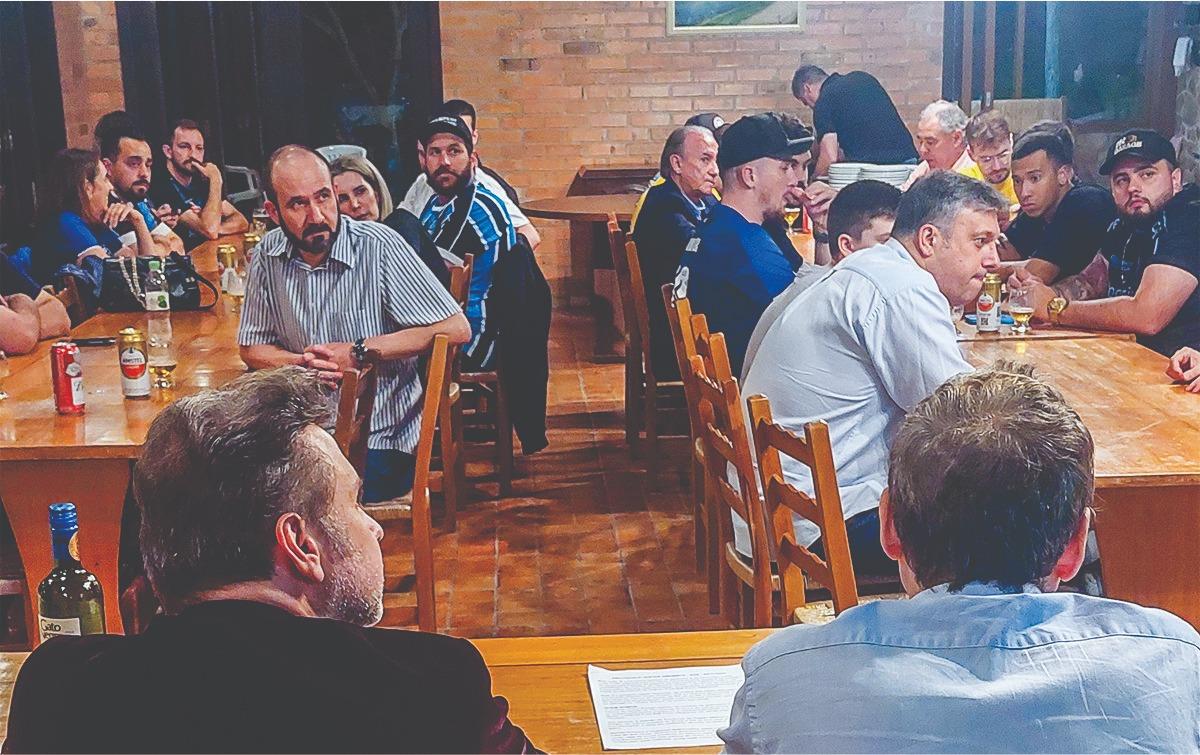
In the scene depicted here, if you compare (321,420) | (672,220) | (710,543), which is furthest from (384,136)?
(321,420)

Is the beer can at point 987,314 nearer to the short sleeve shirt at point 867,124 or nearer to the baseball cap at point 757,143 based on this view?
the baseball cap at point 757,143

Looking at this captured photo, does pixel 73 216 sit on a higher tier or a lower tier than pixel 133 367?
higher

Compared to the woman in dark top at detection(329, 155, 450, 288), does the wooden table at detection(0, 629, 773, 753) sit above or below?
below

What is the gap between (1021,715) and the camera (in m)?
1.15

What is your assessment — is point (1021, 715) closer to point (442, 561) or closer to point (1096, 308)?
point (1096, 308)

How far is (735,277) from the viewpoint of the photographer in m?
3.86

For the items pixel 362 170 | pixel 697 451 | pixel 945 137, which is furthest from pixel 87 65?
pixel 697 451

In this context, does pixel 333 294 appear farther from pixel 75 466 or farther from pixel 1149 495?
pixel 1149 495

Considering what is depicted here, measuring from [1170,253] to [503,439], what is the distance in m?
2.22

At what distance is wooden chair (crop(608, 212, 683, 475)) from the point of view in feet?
15.3

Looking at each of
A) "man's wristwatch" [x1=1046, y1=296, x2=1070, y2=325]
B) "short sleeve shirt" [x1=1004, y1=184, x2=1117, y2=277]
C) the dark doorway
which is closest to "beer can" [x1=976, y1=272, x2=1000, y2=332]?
"man's wristwatch" [x1=1046, y1=296, x2=1070, y2=325]

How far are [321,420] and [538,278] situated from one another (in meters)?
3.36

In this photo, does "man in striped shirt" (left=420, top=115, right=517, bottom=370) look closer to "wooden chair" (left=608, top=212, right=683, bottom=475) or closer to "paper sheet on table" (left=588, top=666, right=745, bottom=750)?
"wooden chair" (left=608, top=212, right=683, bottom=475)

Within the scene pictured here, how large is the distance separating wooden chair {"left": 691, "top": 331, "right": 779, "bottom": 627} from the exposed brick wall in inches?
218
